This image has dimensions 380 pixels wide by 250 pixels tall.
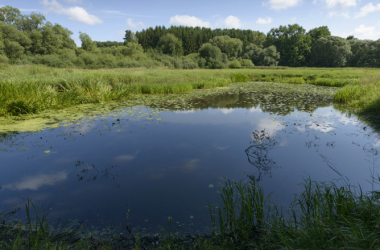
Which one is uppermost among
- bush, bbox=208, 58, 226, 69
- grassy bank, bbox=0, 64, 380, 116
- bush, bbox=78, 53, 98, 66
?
bush, bbox=78, 53, 98, 66

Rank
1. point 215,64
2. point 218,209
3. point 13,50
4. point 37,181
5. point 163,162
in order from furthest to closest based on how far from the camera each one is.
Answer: point 215,64, point 13,50, point 163,162, point 37,181, point 218,209

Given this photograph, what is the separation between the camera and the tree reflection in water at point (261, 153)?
3.65 metres

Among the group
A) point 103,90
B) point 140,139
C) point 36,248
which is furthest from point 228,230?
point 103,90

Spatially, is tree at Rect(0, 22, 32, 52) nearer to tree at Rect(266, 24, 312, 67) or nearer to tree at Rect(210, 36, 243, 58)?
tree at Rect(210, 36, 243, 58)

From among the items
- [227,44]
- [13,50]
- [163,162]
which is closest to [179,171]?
[163,162]

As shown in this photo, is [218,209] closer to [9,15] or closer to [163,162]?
[163,162]

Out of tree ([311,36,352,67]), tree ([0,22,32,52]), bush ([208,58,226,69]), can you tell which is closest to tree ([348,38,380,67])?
tree ([311,36,352,67])

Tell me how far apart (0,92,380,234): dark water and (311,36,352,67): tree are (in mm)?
52153

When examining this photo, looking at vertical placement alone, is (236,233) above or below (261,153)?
below

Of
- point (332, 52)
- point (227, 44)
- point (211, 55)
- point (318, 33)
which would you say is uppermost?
point (318, 33)

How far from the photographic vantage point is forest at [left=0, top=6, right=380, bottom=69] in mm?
32438

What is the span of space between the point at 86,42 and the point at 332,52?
62065 millimetres

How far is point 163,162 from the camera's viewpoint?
3.98 metres

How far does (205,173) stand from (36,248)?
2472mm
